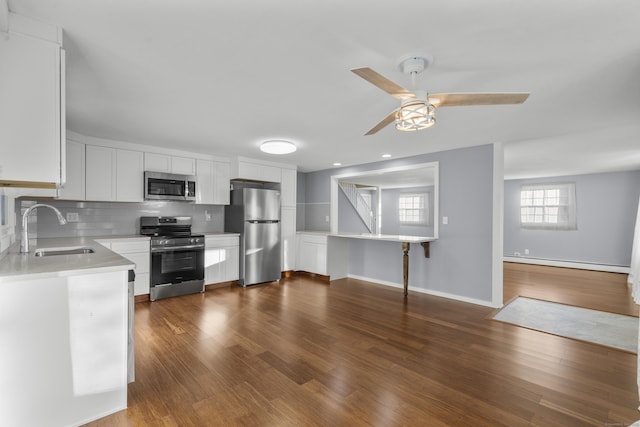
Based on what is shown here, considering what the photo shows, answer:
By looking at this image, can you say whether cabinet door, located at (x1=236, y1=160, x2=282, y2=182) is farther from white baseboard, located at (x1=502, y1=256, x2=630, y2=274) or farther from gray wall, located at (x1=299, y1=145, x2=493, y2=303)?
white baseboard, located at (x1=502, y1=256, x2=630, y2=274)

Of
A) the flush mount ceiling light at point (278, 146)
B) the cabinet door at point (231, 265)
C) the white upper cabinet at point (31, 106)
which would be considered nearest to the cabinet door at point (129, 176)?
the cabinet door at point (231, 265)

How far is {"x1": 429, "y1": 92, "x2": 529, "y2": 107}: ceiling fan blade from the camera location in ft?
5.93

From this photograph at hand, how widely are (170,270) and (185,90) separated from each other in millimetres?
2771

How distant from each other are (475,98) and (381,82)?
0.66 m

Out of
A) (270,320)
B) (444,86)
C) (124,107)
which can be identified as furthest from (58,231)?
(444,86)

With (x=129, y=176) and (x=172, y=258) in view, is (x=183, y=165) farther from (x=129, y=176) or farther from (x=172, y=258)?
(x=172, y=258)

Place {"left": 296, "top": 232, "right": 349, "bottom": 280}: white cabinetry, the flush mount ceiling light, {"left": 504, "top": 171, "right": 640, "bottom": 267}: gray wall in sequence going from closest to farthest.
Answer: the flush mount ceiling light
{"left": 296, "top": 232, "right": 349, "bottom": 280}: white cabinetry
{"left": 504, "top": 171, "right": 640, "bottom": 267}: gray wall

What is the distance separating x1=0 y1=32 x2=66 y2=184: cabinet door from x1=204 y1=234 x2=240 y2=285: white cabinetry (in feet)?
10.1

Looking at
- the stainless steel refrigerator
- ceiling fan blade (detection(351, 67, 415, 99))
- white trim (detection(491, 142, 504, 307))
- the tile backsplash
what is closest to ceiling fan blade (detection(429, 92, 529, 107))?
ceiling fan blade (detection(351, 67, 415, 99))

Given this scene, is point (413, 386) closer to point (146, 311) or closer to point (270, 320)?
point (270, 320)

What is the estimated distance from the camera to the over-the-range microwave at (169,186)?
429 cm

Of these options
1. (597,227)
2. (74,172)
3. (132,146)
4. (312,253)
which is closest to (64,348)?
(74,172)

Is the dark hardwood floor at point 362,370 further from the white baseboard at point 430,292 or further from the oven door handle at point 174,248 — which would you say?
the oven door handle at point 174,248

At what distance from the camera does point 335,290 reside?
15.8 ft
